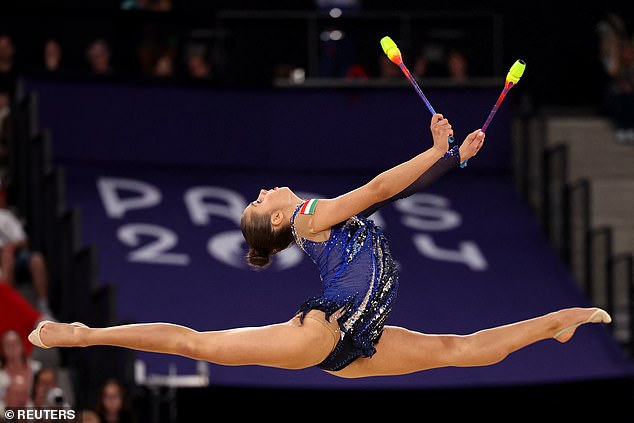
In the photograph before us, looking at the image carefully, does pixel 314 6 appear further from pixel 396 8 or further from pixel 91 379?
pixel 91 379

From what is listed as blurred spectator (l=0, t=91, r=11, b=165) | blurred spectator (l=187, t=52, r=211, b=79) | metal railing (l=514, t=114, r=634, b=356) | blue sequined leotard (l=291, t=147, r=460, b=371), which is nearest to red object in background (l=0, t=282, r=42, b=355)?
blurred spectator (l=0, t=91, r=11, b=165)

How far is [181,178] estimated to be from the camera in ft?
44.2

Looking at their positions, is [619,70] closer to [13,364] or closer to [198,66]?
[198,66]

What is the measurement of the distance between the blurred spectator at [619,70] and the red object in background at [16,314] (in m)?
6.28

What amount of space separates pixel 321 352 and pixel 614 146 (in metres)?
8.42

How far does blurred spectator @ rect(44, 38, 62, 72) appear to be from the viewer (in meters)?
12.9

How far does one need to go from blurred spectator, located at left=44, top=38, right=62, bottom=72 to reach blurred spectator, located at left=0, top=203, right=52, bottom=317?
Result: 1.97 meters

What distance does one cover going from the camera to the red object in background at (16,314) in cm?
1052

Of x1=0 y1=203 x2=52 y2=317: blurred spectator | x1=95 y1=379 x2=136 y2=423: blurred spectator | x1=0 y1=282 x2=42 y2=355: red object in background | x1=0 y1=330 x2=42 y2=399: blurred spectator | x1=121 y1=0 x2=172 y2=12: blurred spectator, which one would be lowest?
x1=95 y1=379 x2=136 y2=423: blurred spectator

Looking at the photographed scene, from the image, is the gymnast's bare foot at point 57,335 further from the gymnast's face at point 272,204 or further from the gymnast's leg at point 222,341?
the gymnast's face at point 272,204

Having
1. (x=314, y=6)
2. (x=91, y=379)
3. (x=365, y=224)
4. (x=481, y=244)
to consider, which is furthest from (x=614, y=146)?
(x=365, y=224)

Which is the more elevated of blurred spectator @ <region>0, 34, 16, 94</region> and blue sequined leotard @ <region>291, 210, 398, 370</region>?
blurred spectator @ <region>0, 34, 16, 94</region>

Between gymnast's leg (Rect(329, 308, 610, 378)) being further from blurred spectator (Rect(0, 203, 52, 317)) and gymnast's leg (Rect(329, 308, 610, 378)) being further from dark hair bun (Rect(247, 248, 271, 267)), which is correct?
blurred spectator (Rect(0, 203, 52, 317))

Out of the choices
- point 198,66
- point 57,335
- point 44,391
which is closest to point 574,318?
point 57,335
